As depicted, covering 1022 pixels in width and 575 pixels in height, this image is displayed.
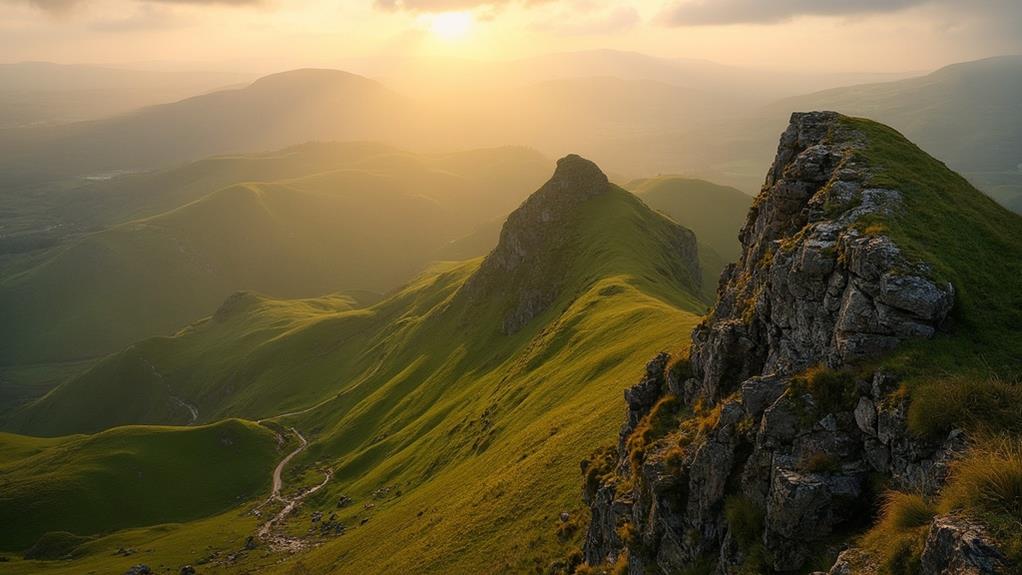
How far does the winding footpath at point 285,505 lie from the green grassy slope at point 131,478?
3.87 m

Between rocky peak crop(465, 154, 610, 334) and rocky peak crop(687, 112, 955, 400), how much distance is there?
93744mm

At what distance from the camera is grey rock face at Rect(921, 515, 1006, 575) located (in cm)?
1486

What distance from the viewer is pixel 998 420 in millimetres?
18750

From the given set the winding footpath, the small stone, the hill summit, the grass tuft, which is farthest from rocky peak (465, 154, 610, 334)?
the grass tuft

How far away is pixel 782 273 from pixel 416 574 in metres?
46.6

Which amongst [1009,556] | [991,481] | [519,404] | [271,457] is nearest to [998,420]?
[991,481]

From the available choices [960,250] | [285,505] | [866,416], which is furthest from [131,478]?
[960,250]

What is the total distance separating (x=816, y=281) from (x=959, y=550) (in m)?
14.3

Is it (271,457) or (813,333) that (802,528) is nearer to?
(813,333)

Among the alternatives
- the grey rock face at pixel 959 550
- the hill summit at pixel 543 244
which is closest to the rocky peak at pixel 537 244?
the hill summit at pixel 543 244

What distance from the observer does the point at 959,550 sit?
15.4 meters

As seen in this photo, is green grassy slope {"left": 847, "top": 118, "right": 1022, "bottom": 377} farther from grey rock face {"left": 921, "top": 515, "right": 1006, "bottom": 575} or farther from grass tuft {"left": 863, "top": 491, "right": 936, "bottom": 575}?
grey rock face {"left": 921, "top": 515, "right": 1006, "bottom": 575}

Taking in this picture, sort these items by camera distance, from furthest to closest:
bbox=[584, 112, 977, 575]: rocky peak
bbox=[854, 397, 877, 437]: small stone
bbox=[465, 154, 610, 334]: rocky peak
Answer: bbox=[465, 154, 610, 334]: rocky peak → bbox=[854, 397, 877, 437]: small stone → bbox=[584, 112, 977, 575]: rocky peak

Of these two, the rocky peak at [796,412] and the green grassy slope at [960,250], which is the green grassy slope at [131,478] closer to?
the rocky peak at [796,412]
